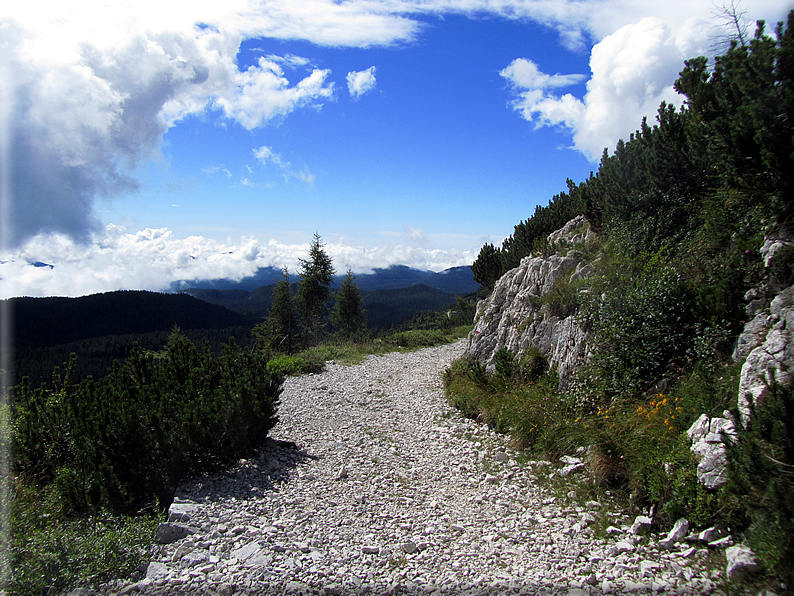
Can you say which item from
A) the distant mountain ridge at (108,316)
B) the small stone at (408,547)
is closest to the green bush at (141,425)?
the small stone at (408,547)

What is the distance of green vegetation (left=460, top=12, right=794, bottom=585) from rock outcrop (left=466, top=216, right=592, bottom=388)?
1.45 ft

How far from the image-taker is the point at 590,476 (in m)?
6.48

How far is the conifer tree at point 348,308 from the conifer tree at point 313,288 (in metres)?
3.69

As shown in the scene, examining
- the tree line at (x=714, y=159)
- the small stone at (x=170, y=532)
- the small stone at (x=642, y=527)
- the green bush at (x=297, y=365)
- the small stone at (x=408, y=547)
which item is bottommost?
the small stone at (x=408, y=547)

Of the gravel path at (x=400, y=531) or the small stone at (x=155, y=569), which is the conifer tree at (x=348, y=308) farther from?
the small stone at (x=155, y=569)

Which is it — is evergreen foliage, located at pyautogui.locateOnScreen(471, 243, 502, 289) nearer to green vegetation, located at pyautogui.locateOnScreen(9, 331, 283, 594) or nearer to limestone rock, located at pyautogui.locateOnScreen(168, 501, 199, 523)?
green vegetation, located at pyautogui.locateOnScreen(9, 331, 283, 594)

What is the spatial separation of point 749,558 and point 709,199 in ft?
26.8

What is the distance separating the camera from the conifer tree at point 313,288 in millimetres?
33281

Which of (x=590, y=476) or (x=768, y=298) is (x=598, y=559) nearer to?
(x=590, y=476)

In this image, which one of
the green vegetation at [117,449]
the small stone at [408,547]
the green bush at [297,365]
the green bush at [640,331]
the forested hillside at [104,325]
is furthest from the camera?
the forested hillside at [104,325]

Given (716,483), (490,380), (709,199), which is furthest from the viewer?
(490,380)

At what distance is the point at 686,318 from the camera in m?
7.67

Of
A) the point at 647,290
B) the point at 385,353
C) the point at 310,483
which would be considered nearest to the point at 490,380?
the point at 647,290

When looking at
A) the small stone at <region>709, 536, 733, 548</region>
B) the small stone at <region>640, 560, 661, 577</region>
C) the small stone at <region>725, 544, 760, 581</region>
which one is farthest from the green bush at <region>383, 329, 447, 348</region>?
the small stone at <region>725, 544, 760, 581</region>
